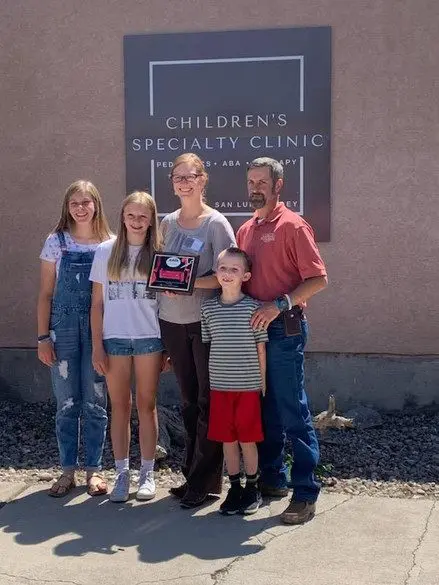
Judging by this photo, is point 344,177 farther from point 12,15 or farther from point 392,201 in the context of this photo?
point 12,15

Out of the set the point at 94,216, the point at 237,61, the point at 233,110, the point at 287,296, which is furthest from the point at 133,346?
the point at 237,61

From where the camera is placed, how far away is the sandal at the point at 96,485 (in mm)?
4781

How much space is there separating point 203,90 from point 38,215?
1.74 meters

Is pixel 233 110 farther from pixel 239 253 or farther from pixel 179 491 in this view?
pixel 179 491

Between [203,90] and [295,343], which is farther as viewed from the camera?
[203,90]

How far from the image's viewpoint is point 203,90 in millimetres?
6562

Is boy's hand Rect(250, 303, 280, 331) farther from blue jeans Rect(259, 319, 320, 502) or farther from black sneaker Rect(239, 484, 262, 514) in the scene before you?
black sneaker Rect(239, 484, 262, 514)

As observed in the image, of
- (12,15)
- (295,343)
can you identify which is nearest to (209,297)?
(295,343)

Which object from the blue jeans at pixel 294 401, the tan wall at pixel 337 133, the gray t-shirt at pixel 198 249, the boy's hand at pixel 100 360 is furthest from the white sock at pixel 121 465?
the tan wall at pixel 337 133

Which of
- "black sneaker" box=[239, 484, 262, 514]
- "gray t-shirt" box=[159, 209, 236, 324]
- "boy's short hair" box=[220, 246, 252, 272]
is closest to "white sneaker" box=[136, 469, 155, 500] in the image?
"black sneaker" box=[239, 484, 262, 514]

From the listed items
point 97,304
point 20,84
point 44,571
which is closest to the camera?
point 44,571

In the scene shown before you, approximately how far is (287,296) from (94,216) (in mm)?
1313

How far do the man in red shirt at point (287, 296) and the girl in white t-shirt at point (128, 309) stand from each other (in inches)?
23.4

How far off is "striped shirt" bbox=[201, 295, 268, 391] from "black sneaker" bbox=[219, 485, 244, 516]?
0.59m
